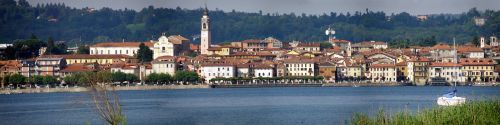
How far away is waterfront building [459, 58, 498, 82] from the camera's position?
199ft

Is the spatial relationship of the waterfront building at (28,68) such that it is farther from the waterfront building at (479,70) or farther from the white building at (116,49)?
the waterfront building at (479,70)

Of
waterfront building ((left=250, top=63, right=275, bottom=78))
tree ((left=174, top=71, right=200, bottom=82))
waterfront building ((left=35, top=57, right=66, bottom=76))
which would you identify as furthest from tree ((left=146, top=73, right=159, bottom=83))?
waterfront building ((left=250, top=63, right=275, bottom=78))

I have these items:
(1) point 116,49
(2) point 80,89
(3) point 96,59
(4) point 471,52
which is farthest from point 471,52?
(2) point 80,89

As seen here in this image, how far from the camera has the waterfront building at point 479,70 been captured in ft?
199

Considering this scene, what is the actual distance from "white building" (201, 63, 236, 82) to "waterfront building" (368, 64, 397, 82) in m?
5.93

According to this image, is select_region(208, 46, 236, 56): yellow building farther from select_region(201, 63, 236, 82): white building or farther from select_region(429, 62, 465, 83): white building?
select_region(429, 62, 465, 83): white building

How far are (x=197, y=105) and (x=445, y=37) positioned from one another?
229 ft

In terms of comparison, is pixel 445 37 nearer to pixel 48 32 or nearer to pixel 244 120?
pixel 48 32

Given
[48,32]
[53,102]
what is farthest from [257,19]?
[53,102]

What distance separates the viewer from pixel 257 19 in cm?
12238

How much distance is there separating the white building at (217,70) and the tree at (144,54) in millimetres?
7004

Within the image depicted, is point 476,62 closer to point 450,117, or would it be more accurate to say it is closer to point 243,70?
point 243,70

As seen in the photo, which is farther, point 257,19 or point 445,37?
point 257,19

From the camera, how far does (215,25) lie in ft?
401
